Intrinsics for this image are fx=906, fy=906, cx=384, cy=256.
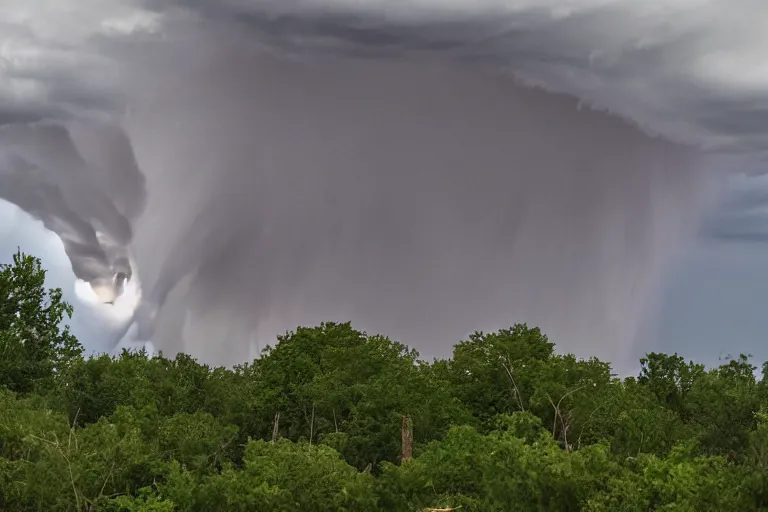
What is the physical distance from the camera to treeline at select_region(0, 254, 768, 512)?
29531 mm

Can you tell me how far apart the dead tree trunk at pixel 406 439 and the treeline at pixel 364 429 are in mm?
1021

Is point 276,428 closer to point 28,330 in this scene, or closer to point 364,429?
point 364,429

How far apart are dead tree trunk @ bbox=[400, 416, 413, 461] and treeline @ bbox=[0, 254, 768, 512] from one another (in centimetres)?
102

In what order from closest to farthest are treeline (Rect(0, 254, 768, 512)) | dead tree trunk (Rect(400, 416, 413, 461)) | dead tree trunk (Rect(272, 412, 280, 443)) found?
treeline (Rect(0, 254, 768, 512)) → dead tree trunk (Rect(400, 416, 413, 461)) → dead tree trunk (Rect(272, 412, 280, 443))

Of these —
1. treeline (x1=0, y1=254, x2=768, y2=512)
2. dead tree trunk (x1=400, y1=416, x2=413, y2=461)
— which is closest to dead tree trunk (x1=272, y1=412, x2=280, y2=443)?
treeline (x1=0, y1=254, x2=768, y2=512)

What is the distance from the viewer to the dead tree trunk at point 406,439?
4234 centimetres

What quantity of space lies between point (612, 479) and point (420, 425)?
19530 mm

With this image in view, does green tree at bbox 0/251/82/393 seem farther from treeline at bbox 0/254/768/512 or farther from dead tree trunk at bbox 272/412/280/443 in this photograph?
dead tree trunk at bbox 272/412/280/443

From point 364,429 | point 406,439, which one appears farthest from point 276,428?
point 406,439

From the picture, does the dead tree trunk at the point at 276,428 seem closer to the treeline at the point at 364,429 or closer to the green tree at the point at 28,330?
the treeline at the point at 364,429

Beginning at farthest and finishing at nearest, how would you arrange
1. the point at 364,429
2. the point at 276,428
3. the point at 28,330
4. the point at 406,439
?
the point at 28,330, the point at 276,428, the point at 364,429, the point at 406,439

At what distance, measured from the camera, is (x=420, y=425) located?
47406 mm

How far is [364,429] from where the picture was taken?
46781 mm

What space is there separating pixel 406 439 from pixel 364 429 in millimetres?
4486
